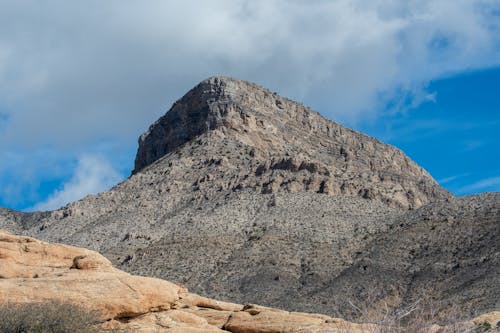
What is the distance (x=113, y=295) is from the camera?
96.7 ft

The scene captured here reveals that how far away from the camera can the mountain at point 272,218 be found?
7519cm

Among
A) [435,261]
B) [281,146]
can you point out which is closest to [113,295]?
[435,261]

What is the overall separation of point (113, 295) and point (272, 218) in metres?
64.8

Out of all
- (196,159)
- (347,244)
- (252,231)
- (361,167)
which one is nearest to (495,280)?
(347,244)

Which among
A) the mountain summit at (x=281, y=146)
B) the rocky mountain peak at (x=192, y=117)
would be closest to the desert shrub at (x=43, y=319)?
the mountain summit at (x=281, y=146)

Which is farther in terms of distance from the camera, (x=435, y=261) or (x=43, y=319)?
(x=435, y=261)

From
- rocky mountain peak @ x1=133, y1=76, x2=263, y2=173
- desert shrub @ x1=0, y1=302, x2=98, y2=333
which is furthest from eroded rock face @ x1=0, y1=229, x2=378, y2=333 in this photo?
rocky mountain peak @ x1=133, y1=76, x2=263, y2=173

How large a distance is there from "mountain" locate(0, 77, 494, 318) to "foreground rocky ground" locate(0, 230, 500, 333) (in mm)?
27383

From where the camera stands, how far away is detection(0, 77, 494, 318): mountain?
247 feet

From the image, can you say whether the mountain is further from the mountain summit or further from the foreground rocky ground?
the foreground rocky ground

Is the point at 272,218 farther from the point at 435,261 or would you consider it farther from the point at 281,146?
the point at 281,146

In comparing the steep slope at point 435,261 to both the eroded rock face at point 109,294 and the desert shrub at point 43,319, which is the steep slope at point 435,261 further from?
the desert shrub at point 43,319

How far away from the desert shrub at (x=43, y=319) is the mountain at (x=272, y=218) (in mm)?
35853

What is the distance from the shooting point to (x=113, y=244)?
94.2 m
